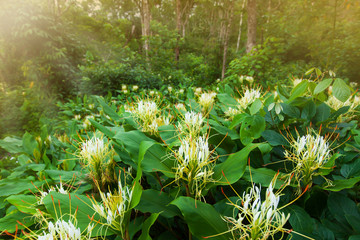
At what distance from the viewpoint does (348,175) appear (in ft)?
2.36

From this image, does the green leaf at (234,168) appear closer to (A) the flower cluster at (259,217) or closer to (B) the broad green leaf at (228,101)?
(A) the flower cluster at (259,217)

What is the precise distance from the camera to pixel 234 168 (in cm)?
59

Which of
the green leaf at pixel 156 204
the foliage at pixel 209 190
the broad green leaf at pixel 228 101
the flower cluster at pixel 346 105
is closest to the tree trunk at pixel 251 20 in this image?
the flower cluster at pixel 346 105

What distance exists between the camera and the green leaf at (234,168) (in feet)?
1.84

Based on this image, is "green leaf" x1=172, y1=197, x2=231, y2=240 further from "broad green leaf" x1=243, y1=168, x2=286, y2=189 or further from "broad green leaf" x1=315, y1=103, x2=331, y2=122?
"broad green leaf" x1=315, y1=103, x2=331, y2=122

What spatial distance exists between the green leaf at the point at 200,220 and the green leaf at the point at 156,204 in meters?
0.12

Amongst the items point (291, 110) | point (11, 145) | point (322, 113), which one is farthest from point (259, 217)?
point (11, 145)

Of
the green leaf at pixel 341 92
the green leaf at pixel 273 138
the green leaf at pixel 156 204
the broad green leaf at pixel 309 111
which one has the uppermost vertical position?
the green leaf at pixel 341 92

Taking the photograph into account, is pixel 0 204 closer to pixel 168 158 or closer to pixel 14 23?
pixel 168 158

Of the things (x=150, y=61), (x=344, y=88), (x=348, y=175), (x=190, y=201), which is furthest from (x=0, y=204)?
(x=150, y=61)

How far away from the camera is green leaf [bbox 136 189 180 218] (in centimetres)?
58

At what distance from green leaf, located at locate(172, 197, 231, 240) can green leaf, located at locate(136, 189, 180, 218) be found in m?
0.12

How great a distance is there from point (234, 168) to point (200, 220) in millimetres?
193

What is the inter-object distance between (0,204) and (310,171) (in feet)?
4.38
